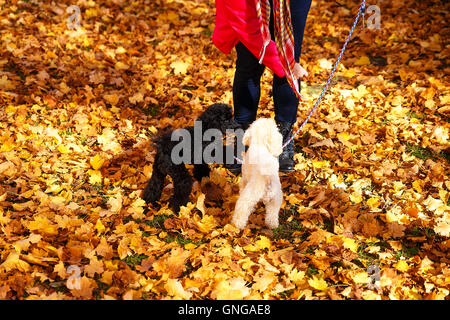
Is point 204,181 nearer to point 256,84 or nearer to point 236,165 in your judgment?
point 236,165

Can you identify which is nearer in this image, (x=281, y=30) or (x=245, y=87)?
(x=281, y=30)

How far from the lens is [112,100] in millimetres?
5520

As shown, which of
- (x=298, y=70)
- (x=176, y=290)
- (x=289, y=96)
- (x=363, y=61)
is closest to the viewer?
(x=176, y=290)

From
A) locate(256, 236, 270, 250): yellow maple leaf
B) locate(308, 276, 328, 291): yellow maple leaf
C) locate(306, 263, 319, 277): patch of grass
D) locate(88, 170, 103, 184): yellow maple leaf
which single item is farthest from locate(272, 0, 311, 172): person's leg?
locate(88, 170, 103, 184): yellow maple leaf

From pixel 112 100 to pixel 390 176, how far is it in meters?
4.08

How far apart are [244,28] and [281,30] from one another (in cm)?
37

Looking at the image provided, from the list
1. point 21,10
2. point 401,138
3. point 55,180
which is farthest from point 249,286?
point 21,10

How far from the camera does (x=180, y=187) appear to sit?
3.77m

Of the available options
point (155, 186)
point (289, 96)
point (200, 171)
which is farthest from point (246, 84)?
point (155, 186)

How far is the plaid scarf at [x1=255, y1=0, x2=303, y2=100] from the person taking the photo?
11.4 ft

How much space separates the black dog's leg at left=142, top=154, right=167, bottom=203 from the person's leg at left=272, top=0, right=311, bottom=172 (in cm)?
145

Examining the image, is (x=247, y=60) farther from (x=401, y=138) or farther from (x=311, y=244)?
(x=401, y=138)

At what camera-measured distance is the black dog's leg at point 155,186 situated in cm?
379

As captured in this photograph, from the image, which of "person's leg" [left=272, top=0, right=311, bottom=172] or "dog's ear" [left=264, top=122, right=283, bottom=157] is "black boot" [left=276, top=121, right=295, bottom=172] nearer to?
"person's leg" [left=272, top=0, right=311, bottom=172]
